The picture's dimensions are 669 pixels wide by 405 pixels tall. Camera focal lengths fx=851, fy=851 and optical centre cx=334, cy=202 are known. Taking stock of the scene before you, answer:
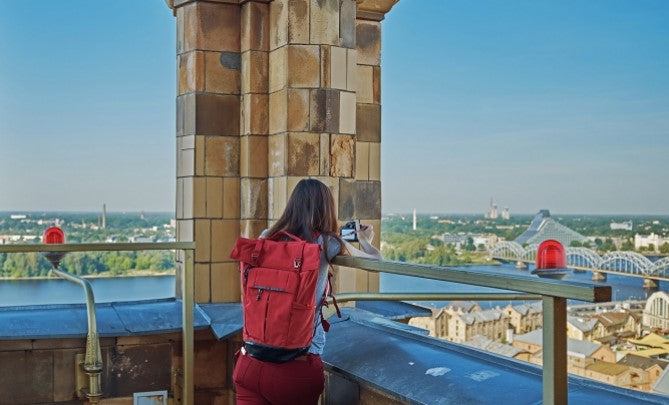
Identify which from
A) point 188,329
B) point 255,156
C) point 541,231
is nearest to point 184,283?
point 188,329

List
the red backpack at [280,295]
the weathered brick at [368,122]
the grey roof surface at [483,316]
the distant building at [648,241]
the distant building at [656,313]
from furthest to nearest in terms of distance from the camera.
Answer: the distant building at [648,241]
the weathered brick at [368,122]
the distant building at [656,313]
the grey roof surface at [483,316]
the red backpack at [280,295]

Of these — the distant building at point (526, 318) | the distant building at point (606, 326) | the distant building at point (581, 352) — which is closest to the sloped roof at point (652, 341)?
the distant building at point (606, 326)

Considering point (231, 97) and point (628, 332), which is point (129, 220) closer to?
point (231, 97)

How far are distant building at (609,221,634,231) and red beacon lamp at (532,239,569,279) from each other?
632 cm

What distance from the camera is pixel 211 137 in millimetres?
4711

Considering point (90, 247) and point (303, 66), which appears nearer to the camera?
point (90, 247)

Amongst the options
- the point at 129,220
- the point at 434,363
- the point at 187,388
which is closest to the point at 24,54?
the point at 129,220

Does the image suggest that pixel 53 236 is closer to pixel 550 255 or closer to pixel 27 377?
pixel 27 377

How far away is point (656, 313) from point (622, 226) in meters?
3.35

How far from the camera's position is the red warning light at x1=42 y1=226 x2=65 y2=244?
3.69 m

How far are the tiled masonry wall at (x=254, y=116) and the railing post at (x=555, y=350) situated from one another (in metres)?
2.61

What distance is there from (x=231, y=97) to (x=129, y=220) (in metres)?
1.84

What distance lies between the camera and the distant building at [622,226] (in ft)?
26.3

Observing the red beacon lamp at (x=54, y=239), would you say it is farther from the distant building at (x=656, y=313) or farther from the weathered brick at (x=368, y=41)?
the distant building at (x=656, y=313)
